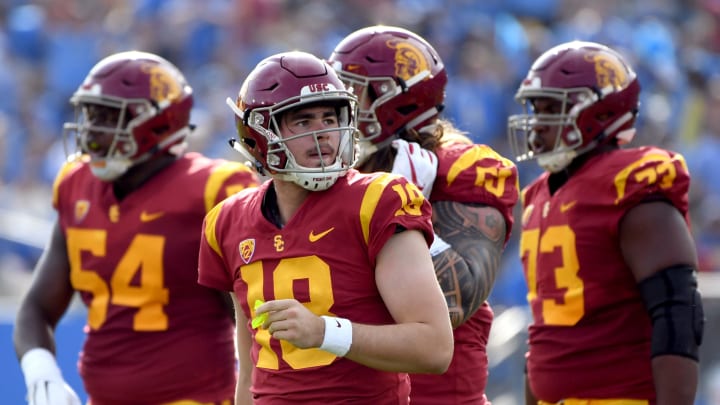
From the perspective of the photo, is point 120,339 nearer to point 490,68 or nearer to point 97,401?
point 97,401

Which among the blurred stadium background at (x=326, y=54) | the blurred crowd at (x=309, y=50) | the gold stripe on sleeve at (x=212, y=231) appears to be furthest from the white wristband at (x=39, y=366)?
the blurred crowd at (x=309, y=50)

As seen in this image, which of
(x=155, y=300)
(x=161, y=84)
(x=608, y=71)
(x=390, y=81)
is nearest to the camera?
(x=390, y=81)

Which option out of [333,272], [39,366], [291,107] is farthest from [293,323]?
[39,366]

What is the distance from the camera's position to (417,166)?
3.93m

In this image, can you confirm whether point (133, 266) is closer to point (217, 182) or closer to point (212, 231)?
point (217, 182)

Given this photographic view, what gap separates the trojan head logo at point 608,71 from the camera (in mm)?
4512

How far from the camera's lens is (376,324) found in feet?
10.8

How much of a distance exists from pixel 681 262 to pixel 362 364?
1.31 m

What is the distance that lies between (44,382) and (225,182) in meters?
0.97

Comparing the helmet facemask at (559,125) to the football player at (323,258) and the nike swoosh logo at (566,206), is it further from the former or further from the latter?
the football player at (323,258)

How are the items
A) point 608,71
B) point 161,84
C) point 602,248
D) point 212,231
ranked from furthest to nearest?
point 161,84
point 608,71
point 602,248
point 212,231

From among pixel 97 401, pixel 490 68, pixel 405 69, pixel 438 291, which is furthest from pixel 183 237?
pixel 490 68

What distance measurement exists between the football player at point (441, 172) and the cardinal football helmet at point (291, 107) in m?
0.51

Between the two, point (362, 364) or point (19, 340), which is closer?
point (362, 364)
